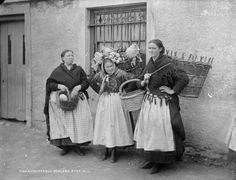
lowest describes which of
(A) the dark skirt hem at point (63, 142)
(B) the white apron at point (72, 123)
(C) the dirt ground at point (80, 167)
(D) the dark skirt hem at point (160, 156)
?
(C) the dirt ground at point (80, 167)

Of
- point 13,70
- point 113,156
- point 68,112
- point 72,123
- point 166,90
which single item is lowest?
point 113,156

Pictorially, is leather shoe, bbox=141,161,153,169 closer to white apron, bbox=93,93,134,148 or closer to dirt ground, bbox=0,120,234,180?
dirt ground, bbox=0,120,234,180

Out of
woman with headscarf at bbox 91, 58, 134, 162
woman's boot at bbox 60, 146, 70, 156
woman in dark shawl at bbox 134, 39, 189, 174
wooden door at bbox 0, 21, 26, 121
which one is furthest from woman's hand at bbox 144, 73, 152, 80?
wooden door at bbox 0, 21, 26, 121

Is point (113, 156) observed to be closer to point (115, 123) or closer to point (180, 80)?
point (115, 123)

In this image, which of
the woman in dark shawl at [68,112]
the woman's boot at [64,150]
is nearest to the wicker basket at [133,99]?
the woman in dark shawl at [68,112]

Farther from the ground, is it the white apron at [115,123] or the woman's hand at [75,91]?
the woman's hand at [75,91]

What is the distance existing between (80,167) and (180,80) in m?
1.97

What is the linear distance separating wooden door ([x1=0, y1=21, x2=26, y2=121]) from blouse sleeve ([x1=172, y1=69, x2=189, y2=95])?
4.25 m

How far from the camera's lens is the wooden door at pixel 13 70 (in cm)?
814

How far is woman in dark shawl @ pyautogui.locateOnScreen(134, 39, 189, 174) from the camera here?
4953 mm

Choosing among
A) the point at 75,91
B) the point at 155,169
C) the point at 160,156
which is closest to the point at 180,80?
the point at 160,156

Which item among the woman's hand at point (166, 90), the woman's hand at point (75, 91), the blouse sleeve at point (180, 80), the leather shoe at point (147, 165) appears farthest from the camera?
the woman's hand at point (75, 91)

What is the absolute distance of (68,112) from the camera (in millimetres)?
6059

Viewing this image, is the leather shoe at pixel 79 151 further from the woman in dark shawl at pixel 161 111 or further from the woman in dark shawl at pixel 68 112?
the woman in dark shawl at pixel 161 111
